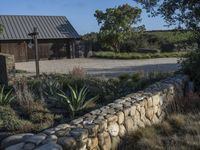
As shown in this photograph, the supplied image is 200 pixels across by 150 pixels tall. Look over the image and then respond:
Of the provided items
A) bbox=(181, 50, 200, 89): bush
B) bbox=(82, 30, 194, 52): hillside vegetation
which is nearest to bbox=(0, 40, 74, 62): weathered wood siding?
bbox=(82, 30, 194, 52): hillside vegetation

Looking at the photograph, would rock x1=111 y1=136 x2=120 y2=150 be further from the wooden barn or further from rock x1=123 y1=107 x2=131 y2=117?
the wooden barn

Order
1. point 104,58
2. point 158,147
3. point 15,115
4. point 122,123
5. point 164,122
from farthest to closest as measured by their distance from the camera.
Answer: point 104,58 < point 15,115 < point 164,122 < point 122,123 < point 158,147

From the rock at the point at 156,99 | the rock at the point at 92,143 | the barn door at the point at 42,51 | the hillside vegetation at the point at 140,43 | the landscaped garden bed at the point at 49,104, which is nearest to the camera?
the rock at the point at 92,143

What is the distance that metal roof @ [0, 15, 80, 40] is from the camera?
36.0 meters

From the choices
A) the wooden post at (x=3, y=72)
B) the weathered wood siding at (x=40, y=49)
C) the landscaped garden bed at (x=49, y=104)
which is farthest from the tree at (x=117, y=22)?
the landscaped garden bed at (x=49, y=104)

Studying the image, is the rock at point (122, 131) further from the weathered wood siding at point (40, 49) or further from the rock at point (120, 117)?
the weathered wood siding at point (40, 49)

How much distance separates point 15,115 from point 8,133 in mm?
1370

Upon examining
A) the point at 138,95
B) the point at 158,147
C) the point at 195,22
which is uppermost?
the point at 195,22

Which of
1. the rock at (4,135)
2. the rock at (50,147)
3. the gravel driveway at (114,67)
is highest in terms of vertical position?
the rock at (50,147)

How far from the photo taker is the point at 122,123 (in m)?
6.79

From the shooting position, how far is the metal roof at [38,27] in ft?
118

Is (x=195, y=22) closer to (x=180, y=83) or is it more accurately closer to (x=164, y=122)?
Answer: (x=180, y=83)

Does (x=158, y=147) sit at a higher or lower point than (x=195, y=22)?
lower

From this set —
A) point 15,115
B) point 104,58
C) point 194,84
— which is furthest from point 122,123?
point 104,58
